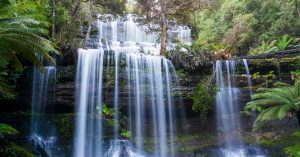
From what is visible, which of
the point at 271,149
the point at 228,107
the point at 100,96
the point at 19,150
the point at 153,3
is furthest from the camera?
the point at 153,3

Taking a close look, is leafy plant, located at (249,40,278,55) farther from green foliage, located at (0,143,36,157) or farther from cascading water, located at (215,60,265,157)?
green foliage, located at (0,143,36,157)

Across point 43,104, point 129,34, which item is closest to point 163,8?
point 129,34

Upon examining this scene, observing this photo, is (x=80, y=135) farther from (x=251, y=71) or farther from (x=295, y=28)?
(x=295, y=28)

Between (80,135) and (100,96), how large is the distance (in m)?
1.67

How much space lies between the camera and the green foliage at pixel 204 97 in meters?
11.8

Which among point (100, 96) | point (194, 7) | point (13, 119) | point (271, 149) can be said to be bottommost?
point (271, 149)

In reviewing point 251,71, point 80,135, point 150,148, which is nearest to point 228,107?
point 251,71

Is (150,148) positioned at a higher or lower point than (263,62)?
lower

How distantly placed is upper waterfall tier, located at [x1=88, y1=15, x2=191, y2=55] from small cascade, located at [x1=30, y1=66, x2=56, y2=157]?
17.9ft

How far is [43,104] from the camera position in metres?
12.1

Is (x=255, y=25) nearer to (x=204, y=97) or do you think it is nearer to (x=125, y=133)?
(x=204, y=97)

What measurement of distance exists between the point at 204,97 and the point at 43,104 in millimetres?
6243

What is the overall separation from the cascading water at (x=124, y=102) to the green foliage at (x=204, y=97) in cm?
120

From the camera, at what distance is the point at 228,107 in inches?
512
